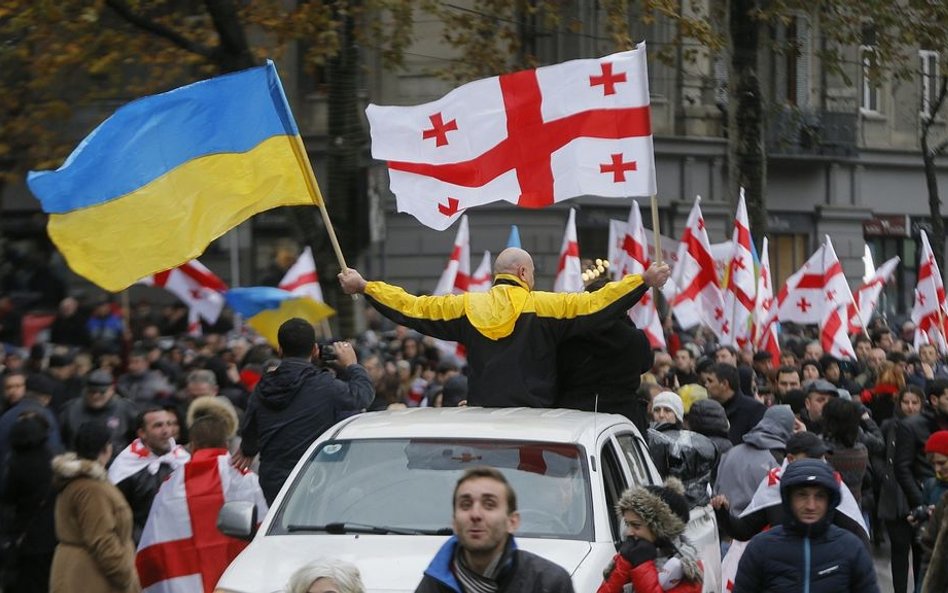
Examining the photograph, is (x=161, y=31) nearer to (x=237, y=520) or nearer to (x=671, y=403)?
(x=671, y=403)

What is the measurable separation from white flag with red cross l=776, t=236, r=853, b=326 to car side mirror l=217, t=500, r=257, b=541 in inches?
495

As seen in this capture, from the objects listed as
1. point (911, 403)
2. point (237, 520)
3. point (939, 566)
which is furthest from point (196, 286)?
point (939, 566)

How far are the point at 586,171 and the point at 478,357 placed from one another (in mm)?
1757

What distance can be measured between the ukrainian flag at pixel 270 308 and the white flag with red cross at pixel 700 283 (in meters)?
5.19

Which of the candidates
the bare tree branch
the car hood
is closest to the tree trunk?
the bare tree branch

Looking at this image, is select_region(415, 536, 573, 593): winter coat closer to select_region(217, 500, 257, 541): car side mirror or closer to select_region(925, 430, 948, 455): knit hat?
select_region(217, 500, 257, 541): car side mirror

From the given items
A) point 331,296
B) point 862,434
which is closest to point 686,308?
point 331,296

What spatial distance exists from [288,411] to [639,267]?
410 inches

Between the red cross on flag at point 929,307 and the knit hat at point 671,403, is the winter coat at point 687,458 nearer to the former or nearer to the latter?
the knit hat at point 671,403

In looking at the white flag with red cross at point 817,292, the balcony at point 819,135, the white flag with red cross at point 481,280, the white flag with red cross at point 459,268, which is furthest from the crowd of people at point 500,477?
the balcony at point 819,135

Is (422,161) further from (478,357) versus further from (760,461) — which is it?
(760,461)

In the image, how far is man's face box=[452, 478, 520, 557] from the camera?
4812 mm

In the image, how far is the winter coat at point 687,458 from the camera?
9492mm

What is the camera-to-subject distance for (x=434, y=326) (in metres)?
9.05
